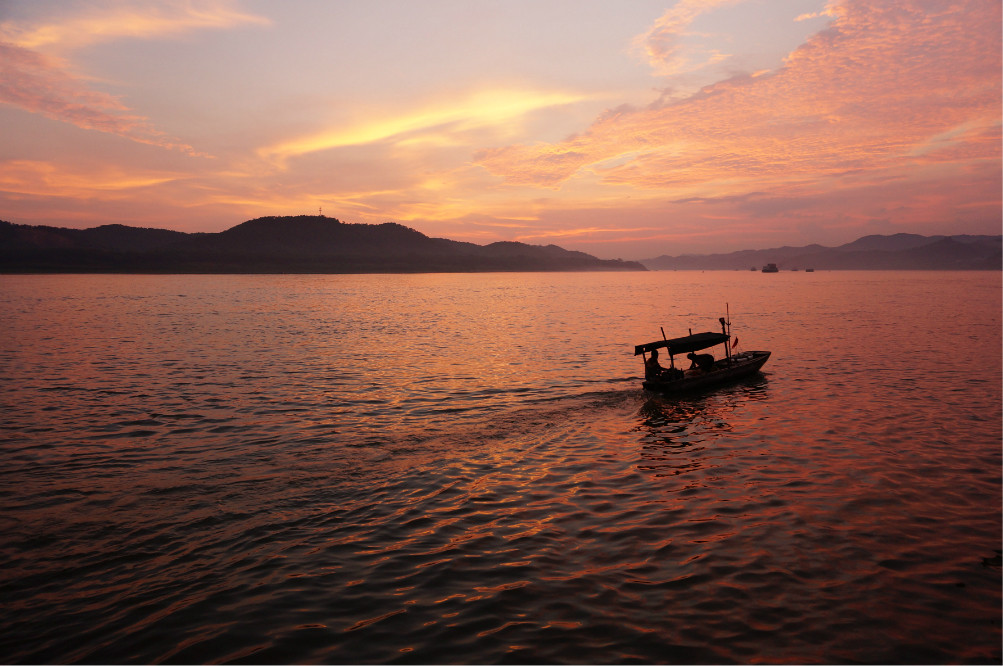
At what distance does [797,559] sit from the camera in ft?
39.8

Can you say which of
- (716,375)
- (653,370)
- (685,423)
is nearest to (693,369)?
(716,375)

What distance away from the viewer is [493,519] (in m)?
14.1

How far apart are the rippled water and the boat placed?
1100mm

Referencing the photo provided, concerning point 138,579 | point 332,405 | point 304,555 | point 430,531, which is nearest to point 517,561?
point 430,531

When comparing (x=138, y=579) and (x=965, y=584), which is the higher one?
(x=138, y=579)

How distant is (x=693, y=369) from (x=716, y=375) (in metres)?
1.30

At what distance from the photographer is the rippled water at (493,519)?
9.58 meters

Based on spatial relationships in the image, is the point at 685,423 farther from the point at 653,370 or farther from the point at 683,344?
the point at 683,344

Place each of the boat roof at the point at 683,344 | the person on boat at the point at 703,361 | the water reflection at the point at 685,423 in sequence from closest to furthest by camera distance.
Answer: the water reflection at the point at 685,423 < the boat roof at the point at 683,344 < the person on boat at the point at 703,361

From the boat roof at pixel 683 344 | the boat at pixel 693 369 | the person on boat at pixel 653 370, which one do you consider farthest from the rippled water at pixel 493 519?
the boat roof at pixel 683 344

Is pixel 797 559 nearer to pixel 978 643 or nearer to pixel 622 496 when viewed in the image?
pixel 978 643

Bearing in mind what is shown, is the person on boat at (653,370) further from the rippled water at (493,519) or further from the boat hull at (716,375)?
the rippled water at (493,519)

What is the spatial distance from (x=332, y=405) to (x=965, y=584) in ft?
75.4

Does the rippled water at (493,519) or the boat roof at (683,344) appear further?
the boat roof at (683,344)
